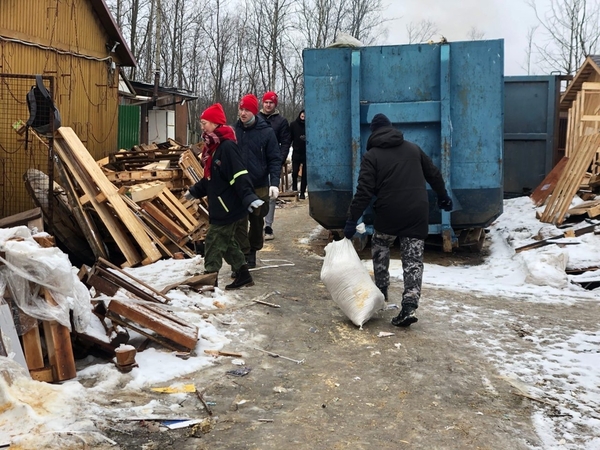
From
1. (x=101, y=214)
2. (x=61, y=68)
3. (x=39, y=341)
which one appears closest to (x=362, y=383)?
(x=39, y=341)

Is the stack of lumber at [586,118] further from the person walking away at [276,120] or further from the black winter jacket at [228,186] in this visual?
the black winter jacket at [228,186]

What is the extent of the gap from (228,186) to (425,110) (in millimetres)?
2694

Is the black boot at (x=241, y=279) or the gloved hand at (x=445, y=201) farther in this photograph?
the black boot at (x=241, y=279)

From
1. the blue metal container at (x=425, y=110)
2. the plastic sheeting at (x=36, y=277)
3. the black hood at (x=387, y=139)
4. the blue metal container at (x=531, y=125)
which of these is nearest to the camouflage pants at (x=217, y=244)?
the black hood at (x=387, y=139)

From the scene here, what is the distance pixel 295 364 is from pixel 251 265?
291cm

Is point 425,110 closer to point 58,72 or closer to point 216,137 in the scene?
point 216,137

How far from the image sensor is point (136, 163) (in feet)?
37.6

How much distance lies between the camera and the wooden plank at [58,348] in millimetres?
3711

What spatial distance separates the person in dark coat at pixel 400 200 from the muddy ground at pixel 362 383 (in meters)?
0.46

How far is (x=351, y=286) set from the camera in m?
5.22

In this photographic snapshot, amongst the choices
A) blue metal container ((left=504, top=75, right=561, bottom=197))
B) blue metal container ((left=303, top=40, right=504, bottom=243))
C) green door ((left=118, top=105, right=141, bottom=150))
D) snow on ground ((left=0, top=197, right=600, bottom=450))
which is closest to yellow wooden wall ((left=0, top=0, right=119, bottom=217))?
green door ((left=118, top=105, right=141, bottom=150))

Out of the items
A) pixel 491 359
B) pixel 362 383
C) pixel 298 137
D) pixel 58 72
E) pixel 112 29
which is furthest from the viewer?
pixel 112 29

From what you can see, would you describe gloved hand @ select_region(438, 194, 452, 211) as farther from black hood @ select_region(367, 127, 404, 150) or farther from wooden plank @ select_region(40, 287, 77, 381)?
wooden plank @ select_region(40, 287, 77, 381)

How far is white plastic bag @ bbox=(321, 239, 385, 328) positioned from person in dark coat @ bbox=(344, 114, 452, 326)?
20 centimetres
